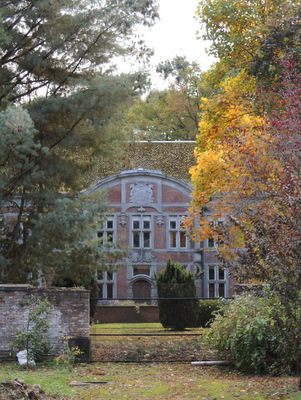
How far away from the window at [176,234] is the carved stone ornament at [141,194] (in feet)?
6.19

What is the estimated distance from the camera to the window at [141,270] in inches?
1355

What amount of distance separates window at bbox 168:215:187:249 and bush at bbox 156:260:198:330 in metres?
12.0

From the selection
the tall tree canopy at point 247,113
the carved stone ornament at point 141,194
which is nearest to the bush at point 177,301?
the tall tree canopy at point 247,113

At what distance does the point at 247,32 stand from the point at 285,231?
1427 centimetres

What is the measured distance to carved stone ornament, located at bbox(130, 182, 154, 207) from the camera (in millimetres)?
34344

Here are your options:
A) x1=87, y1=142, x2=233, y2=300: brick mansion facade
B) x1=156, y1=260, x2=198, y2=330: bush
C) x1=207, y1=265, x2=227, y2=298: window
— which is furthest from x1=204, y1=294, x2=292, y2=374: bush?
x1=207, y1=265, x2=227, y2=298: window

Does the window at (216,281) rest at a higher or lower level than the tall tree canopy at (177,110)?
lower

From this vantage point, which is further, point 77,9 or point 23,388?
point 77,9

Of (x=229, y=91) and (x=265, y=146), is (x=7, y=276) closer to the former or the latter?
(x=265, y=146)

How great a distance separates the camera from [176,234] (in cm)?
3475

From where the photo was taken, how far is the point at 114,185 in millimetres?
34219

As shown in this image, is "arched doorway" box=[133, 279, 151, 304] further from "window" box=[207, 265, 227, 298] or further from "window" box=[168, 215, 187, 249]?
"window" box=[207, 265, 227, 298]

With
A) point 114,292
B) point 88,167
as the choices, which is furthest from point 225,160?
point 114,292

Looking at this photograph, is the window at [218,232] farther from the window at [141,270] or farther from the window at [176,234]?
the window at [141,270]
